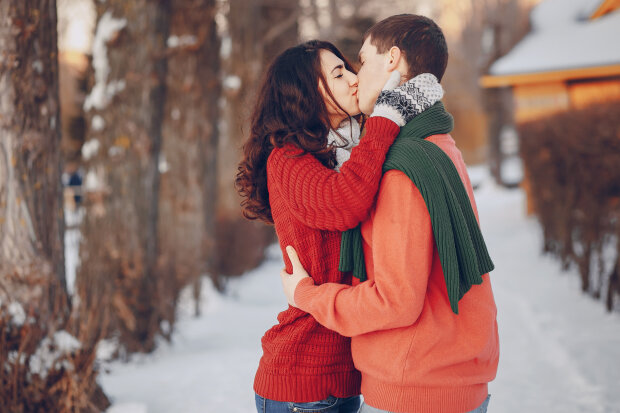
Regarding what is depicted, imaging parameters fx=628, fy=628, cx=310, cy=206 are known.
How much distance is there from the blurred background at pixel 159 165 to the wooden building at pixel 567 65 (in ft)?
0.16

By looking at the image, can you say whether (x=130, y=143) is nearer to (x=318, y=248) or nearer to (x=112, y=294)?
(x=112, y=294)

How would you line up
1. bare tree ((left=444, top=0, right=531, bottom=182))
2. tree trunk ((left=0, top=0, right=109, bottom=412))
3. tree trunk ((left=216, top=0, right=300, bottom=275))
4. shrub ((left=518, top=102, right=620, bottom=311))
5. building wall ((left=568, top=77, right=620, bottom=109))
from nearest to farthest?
1. tree trunk ((left=0, top=0, right=109, bottom=412))
2. shrub ((left=518, top=102, right=620, bottom=311))
3. tree trunk ((left=216, top=0, right=300, bottom=275))
4. building wall ((left=568, top=77, right=620, bottom=109))
5. bare tree ((left=444, top=0, right=531, bottom=182))

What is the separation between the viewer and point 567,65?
1393cm

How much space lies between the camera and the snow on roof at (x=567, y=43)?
1393 cm

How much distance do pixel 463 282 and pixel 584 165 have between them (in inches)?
260

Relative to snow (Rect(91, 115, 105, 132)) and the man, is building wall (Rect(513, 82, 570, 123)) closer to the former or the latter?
snow (Rect(91, 115, 105, 132))

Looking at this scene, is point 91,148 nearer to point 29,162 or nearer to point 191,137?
point 29,162

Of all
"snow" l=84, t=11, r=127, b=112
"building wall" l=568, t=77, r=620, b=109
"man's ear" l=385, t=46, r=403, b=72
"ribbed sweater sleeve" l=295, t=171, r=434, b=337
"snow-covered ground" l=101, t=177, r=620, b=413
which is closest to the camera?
"ribbed sweater sleeve" l=295, t=171, r=434, b=337

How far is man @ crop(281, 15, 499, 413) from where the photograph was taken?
1.58m

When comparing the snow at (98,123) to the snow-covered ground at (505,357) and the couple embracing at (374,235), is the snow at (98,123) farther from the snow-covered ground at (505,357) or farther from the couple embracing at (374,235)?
the couple embracing at (374,235)

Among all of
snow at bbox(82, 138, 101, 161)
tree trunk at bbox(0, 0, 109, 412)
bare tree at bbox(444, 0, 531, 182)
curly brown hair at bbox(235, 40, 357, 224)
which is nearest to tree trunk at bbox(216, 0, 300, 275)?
snow at bbox(82, 138, 101, 161)

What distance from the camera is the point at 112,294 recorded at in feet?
18.6

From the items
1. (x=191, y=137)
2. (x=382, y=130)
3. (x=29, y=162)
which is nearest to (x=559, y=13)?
(x=191, y=137)

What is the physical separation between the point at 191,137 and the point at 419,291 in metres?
7.12
